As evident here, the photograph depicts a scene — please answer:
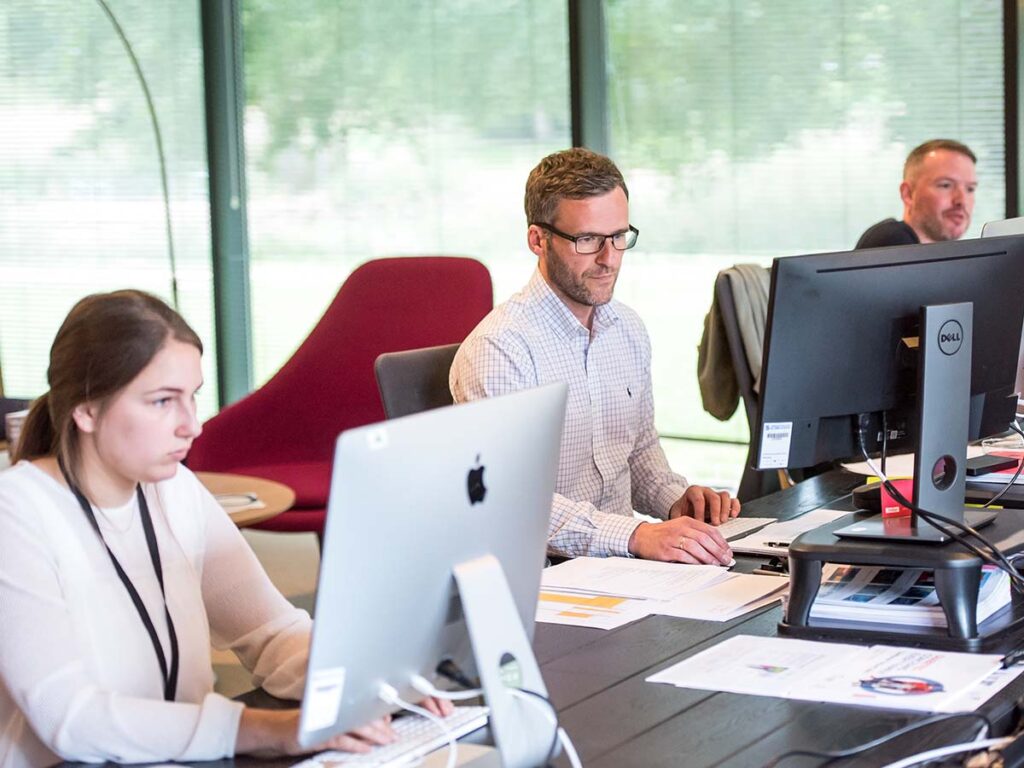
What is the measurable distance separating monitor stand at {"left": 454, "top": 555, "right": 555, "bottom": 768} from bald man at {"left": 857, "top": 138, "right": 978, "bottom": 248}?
3343mm

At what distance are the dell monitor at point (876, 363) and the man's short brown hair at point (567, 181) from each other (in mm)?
888

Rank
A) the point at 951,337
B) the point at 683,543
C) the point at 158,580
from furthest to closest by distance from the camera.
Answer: the point at 683,543 < the point at 951,337 < the point at 158,580

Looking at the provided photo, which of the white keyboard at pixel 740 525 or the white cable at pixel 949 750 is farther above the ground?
the white keyboard at pixel 740 525

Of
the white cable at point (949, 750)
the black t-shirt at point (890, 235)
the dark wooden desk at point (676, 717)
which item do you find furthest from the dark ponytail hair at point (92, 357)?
the black t-shirt at point (890, 235)

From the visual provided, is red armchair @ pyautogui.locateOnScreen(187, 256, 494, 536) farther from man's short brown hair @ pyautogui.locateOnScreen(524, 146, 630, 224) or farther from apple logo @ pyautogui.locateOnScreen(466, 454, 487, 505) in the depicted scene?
apple logo @ pyautogui.locateOnScreen(466, 454, 487, 505)

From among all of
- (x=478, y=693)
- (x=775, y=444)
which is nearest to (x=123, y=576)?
(x=478, y=693)

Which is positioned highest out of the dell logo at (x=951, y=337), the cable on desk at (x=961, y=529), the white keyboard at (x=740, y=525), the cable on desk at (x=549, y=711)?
the dell logo at (x=951, y=337)

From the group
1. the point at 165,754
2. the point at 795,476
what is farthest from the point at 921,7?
the point at 165,754

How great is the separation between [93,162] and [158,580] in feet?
15.8

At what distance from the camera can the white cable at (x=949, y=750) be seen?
145 centimetres

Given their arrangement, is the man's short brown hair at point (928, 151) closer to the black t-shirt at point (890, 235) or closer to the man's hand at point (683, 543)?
the black t-shirt at point (890, 235)

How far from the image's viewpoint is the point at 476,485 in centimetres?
137

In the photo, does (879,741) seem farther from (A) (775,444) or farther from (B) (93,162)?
(B) (93,162)

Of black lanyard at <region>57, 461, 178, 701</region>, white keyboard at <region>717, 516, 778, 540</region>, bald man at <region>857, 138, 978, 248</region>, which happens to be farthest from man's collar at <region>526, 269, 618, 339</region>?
bald man at <region>857, 138, 978, 248</region>
